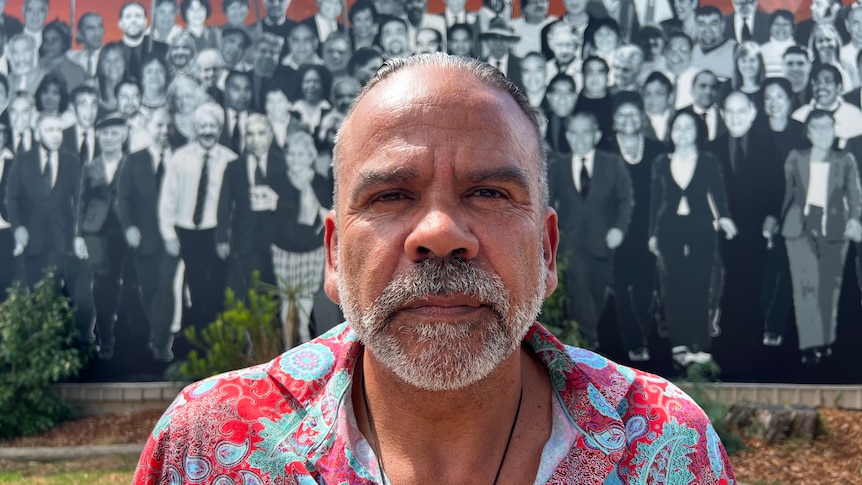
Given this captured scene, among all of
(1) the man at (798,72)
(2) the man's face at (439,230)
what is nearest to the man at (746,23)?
(1) the man at (798,72)

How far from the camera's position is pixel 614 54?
7.27 m

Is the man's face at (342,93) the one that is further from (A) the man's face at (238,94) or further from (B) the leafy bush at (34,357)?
(B) the leafy bush at (34,357)

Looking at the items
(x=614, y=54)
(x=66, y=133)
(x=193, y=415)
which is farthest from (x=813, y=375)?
(x=66, y=133)

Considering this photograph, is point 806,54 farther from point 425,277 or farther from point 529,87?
point 425,277

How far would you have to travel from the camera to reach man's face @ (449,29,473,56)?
24.7ft

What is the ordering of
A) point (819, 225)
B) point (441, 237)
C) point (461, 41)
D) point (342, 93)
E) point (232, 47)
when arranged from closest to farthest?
point (441, 237) → point (819, 225) → point (461, 41) → point (342, 93) → point (232, 47)

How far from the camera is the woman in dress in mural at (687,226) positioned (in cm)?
706

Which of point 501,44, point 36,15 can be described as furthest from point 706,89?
point 36,15

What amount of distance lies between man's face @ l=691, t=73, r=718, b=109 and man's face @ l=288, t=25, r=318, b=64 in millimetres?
3881

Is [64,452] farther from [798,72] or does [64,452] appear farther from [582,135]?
[798,72]

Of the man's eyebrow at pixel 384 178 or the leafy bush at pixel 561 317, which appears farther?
the leafy bush at pixel 561 317

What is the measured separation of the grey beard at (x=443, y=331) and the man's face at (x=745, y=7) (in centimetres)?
659

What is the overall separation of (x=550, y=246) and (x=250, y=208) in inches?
243

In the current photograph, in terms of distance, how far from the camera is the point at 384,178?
5.43 feet
